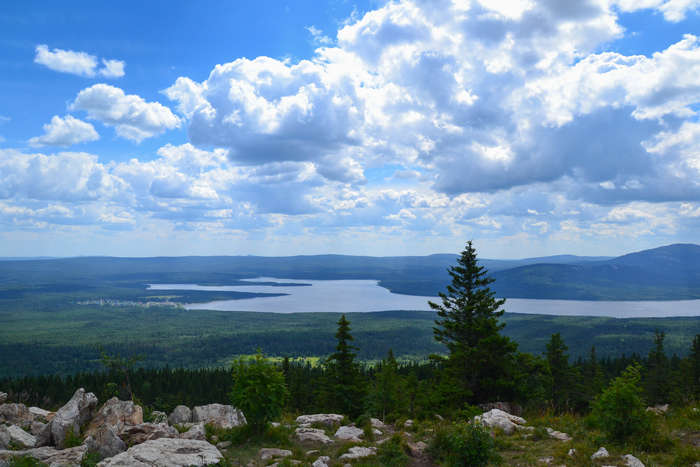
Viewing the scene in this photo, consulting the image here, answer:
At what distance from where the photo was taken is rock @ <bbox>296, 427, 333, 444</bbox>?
15773 millimetres

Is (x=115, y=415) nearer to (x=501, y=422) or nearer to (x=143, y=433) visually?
(x=143, y=433)

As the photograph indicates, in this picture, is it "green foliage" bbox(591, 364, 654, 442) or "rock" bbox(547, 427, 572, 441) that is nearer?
"green foliage" bbox(591, 364, 654, 442)

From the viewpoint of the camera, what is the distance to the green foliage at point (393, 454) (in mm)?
12875

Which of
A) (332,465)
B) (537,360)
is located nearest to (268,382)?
(332,465)

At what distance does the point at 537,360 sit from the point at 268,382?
20.2 meters

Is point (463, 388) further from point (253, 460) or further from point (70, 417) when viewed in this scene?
point (70, 417)

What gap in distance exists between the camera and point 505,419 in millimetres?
17328

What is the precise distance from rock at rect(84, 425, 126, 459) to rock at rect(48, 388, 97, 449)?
6.50ft

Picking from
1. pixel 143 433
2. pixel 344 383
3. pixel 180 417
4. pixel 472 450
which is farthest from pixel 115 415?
pixel 344 383

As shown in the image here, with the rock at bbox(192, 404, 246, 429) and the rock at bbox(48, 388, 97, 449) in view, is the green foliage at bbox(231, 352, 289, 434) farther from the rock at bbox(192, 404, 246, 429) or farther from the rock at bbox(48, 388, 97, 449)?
the rock at bbox(48, 388, 97, 449)

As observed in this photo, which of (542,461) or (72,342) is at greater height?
(542,461)

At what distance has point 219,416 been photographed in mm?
19484

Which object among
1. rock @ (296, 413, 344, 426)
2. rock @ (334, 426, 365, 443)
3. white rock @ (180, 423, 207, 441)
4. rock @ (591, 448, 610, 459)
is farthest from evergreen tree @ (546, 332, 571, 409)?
white rock @ (180, 423, 207, 441)

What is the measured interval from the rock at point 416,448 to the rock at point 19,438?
45.0ft
